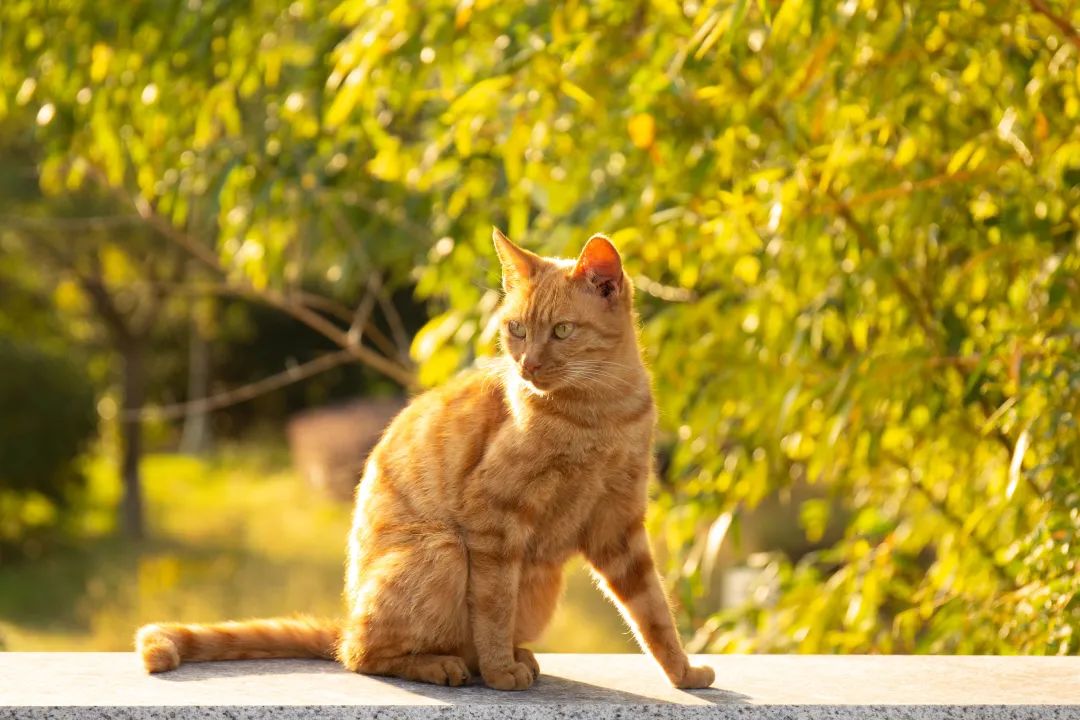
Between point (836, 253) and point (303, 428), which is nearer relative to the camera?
point (836, 253)

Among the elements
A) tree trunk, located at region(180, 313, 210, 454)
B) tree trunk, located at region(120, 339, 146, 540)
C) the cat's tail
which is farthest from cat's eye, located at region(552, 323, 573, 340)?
tree trunk, located at region(180, 313, 210, 454)

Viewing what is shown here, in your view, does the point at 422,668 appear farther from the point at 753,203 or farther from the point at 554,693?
the point at 753,203

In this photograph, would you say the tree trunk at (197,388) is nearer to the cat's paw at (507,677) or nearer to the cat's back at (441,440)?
the cat's back at (441,440)

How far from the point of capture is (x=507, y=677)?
2.10 metres

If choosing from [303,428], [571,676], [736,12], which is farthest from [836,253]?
[303,428]

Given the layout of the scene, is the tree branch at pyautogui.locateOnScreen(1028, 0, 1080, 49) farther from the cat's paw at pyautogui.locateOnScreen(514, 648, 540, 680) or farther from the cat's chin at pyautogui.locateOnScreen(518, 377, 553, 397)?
the cat's paw at pyautogui.locateOnScreen(514, 648, 540, 680)

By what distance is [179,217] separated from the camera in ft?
12.7

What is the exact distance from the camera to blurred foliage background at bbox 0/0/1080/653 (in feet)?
9.59

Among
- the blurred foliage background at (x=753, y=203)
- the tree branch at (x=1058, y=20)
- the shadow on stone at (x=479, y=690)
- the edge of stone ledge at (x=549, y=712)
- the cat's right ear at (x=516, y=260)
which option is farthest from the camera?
the blurred foliage background at (x=753, y=203)

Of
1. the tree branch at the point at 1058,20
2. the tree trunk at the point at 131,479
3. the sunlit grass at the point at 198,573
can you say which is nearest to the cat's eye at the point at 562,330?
the tree branch at the point at 1058,20

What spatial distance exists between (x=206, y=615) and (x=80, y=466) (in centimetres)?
221

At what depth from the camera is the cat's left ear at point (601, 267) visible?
2.17m

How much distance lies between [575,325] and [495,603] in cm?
48

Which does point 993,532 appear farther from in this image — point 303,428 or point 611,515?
point 303,428
